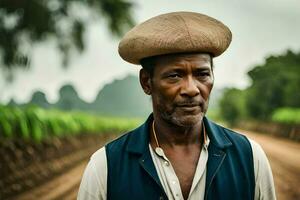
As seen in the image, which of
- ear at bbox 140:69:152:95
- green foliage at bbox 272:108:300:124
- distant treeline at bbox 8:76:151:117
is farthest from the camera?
green foliage at bbox 272:108:300:124

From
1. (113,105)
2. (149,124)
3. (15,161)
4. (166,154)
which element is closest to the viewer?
(166,154)

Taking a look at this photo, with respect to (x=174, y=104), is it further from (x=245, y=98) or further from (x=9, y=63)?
(x=245, y=98)

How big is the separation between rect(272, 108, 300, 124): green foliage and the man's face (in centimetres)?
1539

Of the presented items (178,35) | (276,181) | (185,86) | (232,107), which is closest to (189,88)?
(185,86)

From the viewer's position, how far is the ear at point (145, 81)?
2.08 meters

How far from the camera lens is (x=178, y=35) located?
6.10ft

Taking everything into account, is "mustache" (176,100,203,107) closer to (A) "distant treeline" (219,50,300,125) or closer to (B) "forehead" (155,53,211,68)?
(B) "forehead" (155,53,211,68)

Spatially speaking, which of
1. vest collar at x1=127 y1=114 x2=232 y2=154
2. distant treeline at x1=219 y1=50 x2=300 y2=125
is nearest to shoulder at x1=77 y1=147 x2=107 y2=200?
vest collar at x1=127 y1=114 x2=232 y2=154

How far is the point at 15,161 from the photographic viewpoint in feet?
22.2

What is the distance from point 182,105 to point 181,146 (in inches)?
7.6

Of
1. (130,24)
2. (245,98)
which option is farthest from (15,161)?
(245,98)

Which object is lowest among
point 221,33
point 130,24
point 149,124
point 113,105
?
point 113,105

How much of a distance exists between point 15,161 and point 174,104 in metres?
5.30

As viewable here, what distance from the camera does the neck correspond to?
6.48ft
